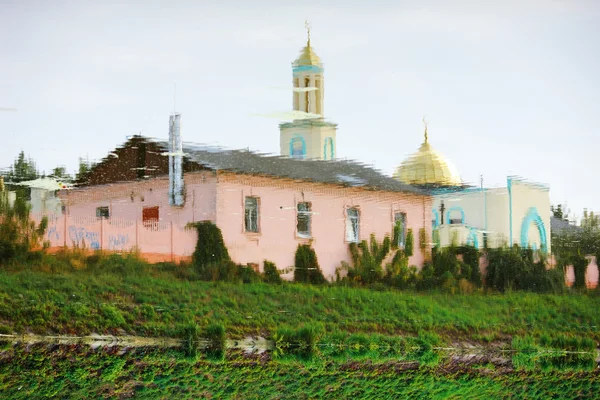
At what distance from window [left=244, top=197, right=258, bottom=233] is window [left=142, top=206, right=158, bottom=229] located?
1.73 metres

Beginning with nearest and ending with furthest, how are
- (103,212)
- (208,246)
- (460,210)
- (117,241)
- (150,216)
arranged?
(117,241), (208,246), (150,216), (103,212), (460,210)

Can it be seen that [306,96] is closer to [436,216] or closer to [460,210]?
[436,216]

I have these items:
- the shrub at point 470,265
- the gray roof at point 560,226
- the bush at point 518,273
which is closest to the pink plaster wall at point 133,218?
the shrub at point 470,265

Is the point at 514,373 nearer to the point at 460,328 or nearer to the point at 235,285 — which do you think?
the point at 460,328

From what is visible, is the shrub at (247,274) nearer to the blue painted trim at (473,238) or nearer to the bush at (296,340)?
the bush at (296,340)

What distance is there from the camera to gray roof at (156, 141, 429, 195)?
1814cm

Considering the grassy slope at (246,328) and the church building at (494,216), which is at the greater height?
the church building at (494,216)

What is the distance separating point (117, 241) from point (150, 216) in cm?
156

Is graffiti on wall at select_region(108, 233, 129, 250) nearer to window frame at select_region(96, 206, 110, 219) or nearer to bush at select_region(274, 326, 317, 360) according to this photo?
window frame at select_region(96, 206, 110, 219)

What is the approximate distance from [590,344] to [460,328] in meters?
1.98

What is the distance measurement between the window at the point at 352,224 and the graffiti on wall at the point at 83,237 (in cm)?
589

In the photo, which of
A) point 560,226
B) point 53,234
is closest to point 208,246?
point 53,234

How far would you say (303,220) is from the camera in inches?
783

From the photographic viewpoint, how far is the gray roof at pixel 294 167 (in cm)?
1814
